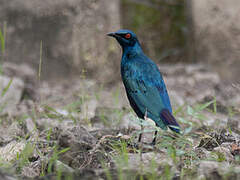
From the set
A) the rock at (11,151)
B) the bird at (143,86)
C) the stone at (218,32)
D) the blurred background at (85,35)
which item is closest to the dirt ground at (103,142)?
the rock at (11,151)

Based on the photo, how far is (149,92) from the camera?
3.15 meters

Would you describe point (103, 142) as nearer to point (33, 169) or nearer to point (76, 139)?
point (76, 139)

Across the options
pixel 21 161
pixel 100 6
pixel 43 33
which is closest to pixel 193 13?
pixel 100 6

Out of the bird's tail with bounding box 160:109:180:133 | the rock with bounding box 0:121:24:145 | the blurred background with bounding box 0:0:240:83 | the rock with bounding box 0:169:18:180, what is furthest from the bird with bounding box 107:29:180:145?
the blurred background with bounding box 0:0:240:83

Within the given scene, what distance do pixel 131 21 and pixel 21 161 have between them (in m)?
4.51

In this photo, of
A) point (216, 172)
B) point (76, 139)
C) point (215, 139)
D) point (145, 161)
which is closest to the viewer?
point (216, 172)

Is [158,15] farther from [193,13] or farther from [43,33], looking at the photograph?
[43,33]

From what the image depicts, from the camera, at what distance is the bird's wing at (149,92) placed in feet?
9.74

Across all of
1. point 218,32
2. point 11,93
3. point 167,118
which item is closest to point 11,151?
point 167,118

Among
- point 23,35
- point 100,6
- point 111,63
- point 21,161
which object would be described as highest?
point 100,6

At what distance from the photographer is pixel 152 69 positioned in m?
3.30

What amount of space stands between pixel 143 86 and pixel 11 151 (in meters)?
1.11

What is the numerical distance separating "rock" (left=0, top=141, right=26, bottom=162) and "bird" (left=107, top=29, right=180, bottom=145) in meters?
0.83

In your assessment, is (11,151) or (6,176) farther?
(11,151)
